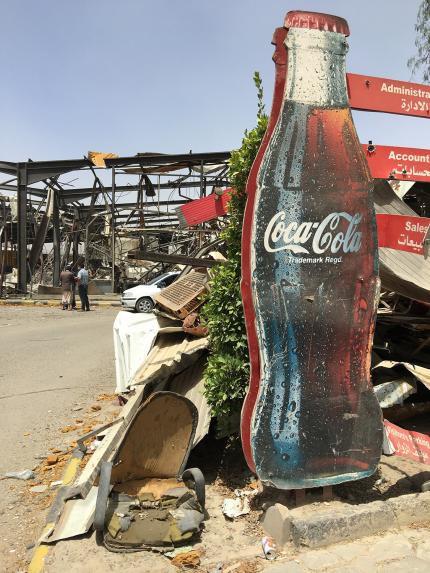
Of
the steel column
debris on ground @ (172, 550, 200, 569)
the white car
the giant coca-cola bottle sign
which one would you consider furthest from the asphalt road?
the steel column

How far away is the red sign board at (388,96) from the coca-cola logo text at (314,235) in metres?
1.09

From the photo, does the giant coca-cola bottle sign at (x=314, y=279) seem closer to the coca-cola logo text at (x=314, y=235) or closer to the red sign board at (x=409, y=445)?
the coca-cola logo text at (x=314, y=235)

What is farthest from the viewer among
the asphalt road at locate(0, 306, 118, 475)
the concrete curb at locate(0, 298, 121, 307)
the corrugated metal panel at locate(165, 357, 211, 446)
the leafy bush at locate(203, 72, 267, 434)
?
the concrete curb at locate(0, 298, 121, 307)

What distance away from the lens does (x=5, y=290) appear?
86.4ft

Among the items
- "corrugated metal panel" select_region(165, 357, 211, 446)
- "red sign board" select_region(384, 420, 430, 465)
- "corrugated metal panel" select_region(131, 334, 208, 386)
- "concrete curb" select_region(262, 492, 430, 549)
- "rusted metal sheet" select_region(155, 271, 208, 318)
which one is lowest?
"concrete curb" select_region(262, 492, 430, 549)

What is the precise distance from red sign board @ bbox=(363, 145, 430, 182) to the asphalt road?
15.3ft

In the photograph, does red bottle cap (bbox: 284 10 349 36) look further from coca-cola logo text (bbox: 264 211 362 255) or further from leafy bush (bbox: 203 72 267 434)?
coca-cola logo text (bbox: 264 211 362 255)

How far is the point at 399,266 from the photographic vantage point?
462cm

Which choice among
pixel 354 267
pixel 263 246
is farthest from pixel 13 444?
pixel 354 267

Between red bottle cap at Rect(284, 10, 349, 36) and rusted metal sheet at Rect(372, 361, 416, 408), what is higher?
red bottle cap at Rect(284, 10, 349, 36)

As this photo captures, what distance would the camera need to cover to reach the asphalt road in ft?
20.1

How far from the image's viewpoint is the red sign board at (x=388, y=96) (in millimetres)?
4270

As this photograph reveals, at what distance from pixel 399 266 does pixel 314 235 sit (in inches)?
48.7

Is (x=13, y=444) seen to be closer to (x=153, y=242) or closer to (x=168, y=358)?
(x=168, y=358)
